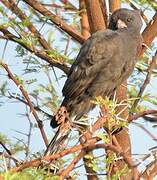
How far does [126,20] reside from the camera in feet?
11.2

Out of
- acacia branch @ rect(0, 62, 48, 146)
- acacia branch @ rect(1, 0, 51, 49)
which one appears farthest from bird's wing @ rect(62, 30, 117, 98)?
acacia branch @ rect(0, 62, 48, 146)

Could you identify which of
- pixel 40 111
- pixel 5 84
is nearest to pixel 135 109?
pixel 40 111

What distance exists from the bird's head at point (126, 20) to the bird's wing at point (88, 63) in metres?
0.22

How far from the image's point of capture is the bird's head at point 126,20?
3.33 meters

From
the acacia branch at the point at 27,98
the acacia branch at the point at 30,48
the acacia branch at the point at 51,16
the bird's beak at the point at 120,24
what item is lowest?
the acacia branch at the point at 27,98

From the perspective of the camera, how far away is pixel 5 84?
3137mm

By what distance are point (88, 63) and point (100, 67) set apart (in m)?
0.09

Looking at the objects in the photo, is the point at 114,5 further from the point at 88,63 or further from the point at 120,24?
the point at 88,63

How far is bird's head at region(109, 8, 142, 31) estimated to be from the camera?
3.33m

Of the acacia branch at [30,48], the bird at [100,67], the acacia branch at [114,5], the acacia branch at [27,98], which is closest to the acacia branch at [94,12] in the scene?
the bird at [100,67]

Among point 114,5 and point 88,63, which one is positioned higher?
point 114,5

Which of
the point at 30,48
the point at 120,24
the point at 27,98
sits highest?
the point at 120,24

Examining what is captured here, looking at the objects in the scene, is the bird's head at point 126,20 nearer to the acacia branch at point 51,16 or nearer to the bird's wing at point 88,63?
the bird's wing at point 88,63

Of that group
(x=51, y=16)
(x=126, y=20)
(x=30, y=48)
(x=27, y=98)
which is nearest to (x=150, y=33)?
(x=126, y=20)
